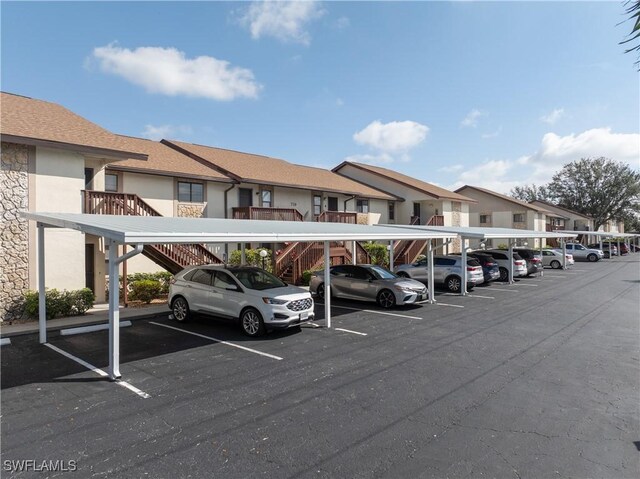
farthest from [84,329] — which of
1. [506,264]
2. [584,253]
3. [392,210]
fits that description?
[584,253]

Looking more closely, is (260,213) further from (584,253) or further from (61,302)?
(584,253)

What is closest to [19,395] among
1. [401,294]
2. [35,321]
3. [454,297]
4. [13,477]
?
[13,477]

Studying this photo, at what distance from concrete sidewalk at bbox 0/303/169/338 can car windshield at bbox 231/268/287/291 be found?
12.4 ft

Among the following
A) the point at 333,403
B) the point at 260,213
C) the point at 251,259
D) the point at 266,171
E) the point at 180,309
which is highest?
the point at 266,171

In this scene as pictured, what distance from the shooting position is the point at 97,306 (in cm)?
1352

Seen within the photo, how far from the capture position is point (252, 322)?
30.9ft

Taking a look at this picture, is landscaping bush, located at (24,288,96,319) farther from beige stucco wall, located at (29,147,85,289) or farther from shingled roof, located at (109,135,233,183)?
shingled roof, located at (109,135,233,183)

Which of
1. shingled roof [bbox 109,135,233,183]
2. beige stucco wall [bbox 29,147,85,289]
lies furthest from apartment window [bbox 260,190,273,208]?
beige stucco wall [bbox 29,147,85,289]

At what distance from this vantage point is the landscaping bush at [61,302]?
1127 cm

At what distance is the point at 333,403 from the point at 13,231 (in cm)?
1101

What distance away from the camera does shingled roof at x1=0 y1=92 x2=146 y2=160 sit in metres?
11.6

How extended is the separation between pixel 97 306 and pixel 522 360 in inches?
507

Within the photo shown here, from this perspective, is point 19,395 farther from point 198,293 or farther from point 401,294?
point 401,294

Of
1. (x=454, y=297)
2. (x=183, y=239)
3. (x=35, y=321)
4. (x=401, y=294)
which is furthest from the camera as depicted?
(x=454, y=297)
